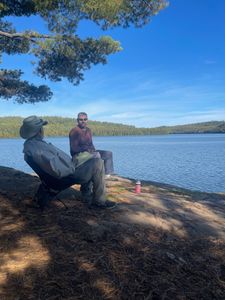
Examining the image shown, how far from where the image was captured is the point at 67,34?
35.2ft

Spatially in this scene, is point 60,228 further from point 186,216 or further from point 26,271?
point 186,216

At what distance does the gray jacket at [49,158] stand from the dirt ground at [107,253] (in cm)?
62

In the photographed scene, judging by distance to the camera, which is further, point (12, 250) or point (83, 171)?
point (83, 171)

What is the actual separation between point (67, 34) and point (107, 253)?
8481 mm

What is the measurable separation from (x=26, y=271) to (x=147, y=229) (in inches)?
75.0

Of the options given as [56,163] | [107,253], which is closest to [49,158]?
[56,163]

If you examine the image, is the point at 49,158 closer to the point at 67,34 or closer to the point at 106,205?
the point at 106,205

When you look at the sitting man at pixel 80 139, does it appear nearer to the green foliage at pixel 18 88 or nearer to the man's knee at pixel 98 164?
the man's knee at pixel 98 164

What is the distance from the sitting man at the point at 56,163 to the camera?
485 cm

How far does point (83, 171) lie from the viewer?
5.29 metres

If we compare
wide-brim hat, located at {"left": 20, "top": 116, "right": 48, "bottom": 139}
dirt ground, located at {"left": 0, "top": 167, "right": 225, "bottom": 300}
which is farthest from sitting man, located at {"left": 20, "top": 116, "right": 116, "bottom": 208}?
dirt ground, located at {"left": 0, "top": 167, "right": 225, "bottom": 300}

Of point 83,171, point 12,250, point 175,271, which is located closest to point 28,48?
point 83,171

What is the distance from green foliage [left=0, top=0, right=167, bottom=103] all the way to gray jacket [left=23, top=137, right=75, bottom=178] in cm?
438

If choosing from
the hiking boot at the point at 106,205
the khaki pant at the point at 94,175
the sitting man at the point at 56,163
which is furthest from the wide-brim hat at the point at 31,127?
the hiking boot at the point at 106,205
